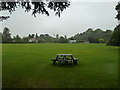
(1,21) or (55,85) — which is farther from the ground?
(1,21)

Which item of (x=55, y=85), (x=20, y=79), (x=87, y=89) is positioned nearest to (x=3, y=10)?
(x=20, y=79)

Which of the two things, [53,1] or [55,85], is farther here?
[53,1]

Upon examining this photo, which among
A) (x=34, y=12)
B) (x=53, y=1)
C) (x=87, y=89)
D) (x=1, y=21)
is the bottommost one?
(x=87, y=89)

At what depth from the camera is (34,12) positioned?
5.55 metres

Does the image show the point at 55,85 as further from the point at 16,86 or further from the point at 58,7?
the point at 58,7

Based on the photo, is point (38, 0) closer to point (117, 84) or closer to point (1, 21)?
point (1, 21)

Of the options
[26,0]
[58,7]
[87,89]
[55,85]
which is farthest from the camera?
[58,7]

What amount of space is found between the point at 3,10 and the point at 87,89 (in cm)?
486

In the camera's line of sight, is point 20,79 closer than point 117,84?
No

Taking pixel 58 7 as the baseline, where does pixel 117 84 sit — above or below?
below

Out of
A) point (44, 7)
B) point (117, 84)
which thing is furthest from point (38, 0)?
point (117, 84)

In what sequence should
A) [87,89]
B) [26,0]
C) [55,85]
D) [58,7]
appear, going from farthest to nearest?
[58,7] < [26,0] < [55,85] < [87,89]

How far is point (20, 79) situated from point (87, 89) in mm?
2904

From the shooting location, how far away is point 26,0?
5012 millimetres
